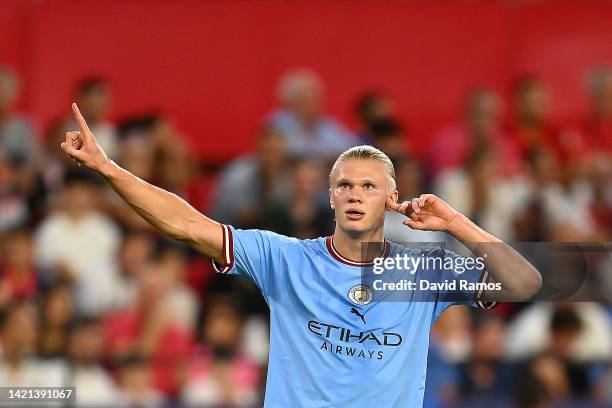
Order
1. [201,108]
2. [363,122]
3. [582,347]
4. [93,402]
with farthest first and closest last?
[201,108] → [363,122] → [582,347] → [93,402]

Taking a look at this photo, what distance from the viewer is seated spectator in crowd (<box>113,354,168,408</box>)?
33.2ft

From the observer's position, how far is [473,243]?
6016 millimetres

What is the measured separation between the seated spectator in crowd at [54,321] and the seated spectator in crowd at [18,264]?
0.25 metres

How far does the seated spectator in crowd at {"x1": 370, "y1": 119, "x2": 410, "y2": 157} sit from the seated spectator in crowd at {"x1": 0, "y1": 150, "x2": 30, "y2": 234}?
3076 mm

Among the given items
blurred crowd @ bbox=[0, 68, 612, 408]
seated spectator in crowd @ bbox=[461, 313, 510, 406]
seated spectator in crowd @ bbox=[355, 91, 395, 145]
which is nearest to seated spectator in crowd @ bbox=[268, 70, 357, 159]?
blurred crowd @ bbox=[0, 68, 612, 408]

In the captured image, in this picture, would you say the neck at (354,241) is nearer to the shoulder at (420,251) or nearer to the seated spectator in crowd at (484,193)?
the shoulder at (420,251)

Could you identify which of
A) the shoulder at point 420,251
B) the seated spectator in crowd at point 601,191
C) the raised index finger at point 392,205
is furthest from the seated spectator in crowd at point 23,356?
the seated spectator in crowd at point 601,191

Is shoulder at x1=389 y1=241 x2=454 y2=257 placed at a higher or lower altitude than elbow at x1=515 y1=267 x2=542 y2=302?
higher

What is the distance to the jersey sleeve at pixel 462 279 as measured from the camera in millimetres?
6090

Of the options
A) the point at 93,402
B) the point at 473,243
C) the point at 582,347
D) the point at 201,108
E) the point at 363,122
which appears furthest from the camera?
the point at 201,108

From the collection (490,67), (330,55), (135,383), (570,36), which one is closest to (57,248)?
(135,383)

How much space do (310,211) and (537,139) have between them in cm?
275

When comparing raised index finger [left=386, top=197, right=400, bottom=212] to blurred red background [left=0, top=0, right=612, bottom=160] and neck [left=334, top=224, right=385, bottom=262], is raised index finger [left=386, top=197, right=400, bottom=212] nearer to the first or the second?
neck [left=334, top=224, right=385, bottom=262]

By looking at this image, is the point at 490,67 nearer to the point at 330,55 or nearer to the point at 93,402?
the point at 330,55
